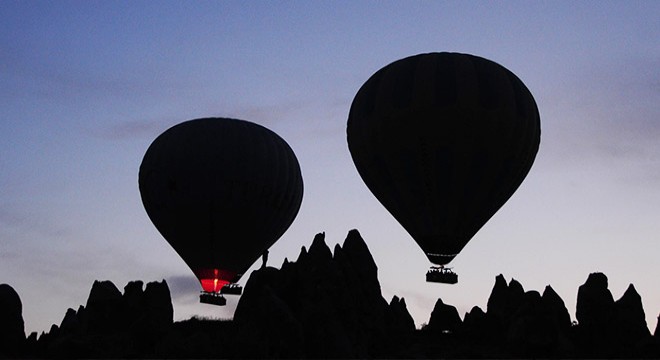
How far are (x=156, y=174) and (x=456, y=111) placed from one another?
60.3 feet

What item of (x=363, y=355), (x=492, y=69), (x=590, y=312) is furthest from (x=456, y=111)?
(x=363, y=355)

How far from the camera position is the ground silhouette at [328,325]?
120 feet

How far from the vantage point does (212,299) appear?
54.6 m

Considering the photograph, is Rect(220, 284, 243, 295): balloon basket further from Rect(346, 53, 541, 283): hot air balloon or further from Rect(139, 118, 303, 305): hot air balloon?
Rect(346, 53, 541, 283): hot air balloon

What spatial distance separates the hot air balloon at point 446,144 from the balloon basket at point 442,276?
47 millimetres

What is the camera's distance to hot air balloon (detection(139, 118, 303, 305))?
54.0 metres

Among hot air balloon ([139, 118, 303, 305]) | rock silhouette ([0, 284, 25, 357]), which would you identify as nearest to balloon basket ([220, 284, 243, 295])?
hot air balloon ([139, 118, 303, 305])

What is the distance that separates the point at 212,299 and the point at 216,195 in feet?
19.0

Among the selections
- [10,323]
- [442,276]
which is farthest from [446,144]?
[10,323]

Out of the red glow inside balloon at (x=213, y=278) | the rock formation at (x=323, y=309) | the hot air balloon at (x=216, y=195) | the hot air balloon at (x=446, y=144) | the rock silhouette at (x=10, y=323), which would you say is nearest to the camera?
the rock formation at (x=323, y=309)

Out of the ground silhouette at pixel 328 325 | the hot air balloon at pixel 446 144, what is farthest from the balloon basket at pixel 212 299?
the hot air balloon at pixel 446 144

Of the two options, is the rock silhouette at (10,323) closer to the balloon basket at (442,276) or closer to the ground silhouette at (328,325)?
the ground silhouette at (328,325)

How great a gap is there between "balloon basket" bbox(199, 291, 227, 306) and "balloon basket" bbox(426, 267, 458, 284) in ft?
44.0

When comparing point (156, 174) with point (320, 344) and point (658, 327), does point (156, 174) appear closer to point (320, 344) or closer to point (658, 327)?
point (320, 344)
